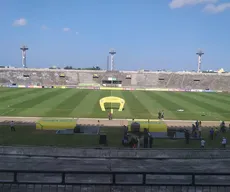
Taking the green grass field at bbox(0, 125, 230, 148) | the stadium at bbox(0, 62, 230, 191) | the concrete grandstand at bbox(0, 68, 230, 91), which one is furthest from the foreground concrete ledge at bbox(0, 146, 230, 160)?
the concrete grandstand at bbox(0, 68, 230, 91)

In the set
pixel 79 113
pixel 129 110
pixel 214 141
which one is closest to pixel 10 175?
pixel 214 141

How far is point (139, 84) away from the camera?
308ft

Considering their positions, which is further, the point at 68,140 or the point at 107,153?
the point at 68,140

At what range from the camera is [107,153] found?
16875 mm

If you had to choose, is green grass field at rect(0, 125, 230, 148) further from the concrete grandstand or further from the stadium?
the concrete grandstand

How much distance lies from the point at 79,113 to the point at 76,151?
18390 millimetres

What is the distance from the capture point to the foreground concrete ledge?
16.8 metres

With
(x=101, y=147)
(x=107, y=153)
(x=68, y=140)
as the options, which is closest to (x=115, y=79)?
(x=68, y=140)

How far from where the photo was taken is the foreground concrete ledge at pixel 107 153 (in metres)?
16.8

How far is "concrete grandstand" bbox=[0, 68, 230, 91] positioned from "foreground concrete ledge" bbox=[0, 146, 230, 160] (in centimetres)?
7219

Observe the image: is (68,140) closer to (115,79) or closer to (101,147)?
(101,147)

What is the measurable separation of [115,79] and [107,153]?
7886cm

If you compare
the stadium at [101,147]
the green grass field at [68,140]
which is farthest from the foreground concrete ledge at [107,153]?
the green grass field at [68,140]

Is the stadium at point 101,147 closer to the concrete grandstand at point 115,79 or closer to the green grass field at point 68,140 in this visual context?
the green grass field at point 68,140
